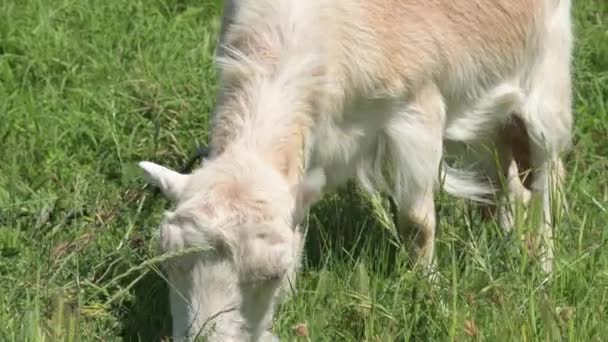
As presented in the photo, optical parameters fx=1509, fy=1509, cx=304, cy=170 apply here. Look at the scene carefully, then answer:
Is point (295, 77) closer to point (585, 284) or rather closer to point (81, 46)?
point (585, 284)

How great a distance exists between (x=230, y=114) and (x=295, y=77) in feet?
1.08

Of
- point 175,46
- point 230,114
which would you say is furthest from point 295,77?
point 175,46

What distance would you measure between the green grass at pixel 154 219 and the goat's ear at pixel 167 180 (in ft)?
1.14

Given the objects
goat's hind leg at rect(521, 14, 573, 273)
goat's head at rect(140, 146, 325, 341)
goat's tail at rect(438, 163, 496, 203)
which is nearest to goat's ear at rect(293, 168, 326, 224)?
goat's head at rect(140, 146, 325, 341)

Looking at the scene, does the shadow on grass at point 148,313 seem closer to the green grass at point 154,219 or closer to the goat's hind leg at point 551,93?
the green grass at point 154,219

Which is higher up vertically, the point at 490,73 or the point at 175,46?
the point at 490,73

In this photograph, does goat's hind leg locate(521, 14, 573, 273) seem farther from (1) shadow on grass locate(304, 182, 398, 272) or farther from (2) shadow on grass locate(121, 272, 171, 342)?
(2) shadow on grass locate(121, 272, 171, 342)

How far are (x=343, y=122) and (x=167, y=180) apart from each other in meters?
1.18

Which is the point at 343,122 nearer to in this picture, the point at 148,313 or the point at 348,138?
the point at 348,138

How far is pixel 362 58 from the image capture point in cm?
629

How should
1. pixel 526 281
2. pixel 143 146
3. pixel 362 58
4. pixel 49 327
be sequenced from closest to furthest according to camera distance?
pixel 49 327 < pixel 526 281 < pixel 362 58 < pixel 143 146

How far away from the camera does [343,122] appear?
20.9 ft

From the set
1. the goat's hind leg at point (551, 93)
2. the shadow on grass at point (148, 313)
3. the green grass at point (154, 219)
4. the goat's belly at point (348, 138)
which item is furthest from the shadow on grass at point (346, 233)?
the goat's hind leg at point (551, 93)

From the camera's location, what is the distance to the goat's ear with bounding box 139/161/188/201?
5.36 metres
